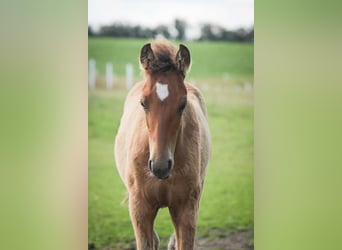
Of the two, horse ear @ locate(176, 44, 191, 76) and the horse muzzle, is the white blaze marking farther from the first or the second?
the horse muzzle

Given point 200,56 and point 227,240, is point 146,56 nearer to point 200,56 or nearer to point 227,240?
point 200,56

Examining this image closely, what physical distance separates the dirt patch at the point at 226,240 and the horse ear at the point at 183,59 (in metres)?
0.79

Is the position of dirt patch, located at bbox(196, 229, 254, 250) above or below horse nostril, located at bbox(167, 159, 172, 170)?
below

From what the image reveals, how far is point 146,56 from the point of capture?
254 centimetres

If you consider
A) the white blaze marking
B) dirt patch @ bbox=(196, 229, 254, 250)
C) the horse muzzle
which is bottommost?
dirt patch @ bbox=(196, 229, 254, 250)

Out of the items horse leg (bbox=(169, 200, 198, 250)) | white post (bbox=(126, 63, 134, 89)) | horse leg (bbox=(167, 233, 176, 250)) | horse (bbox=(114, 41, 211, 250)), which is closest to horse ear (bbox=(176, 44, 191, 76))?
horse (bbox=(114, 41, 211, 250))

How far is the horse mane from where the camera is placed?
2.51 metres

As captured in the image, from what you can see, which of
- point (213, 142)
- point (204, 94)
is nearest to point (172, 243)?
point (213, 142)
